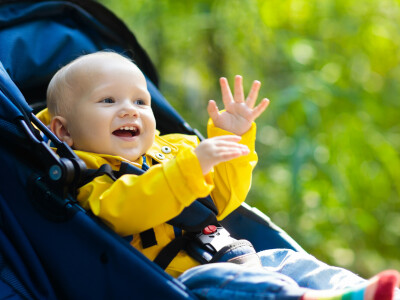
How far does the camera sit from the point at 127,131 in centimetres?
127

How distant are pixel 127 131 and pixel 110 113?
8 centimetres

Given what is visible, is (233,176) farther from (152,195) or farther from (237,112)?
(152,195)

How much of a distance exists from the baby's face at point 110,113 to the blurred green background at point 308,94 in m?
1.12

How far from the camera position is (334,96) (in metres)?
2.50

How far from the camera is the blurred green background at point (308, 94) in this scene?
237 cm

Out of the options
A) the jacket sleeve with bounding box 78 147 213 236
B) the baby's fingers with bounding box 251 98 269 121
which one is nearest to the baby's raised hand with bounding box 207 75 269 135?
the baby's fingers with bounding box 251 98 269 121

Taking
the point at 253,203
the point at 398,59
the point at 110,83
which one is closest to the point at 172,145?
the point at 110,83

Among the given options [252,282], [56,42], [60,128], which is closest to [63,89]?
[60,128]

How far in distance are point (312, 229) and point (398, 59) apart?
1108 mm

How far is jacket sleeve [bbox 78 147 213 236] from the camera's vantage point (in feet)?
3.35

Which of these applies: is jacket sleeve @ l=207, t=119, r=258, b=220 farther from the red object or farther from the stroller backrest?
the stroller backrest

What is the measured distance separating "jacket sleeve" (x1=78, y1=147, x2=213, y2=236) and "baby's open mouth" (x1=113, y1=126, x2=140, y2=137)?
0.72ft

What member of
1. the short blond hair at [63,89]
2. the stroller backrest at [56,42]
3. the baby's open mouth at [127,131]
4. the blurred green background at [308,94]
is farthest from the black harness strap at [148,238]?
the blurred green background at [308,94]

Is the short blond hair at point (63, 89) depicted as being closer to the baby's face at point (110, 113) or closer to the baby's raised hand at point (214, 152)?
the baby's face at point (110, 113)
